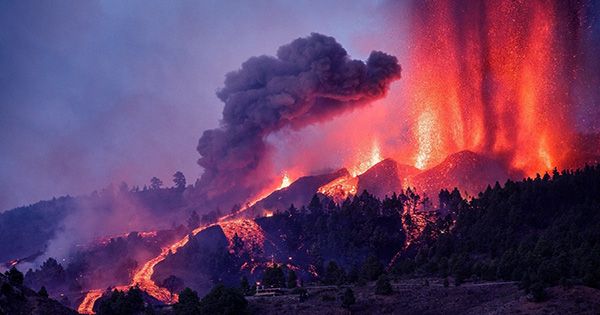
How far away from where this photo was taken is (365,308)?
3086 inches

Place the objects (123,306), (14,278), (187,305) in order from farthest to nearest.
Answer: (123,306)
(187,305)
(14,278)

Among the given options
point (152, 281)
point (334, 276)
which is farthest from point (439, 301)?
point (152, 281)

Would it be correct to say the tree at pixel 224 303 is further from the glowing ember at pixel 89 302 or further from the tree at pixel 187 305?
the glowing ember at pixel 89 302

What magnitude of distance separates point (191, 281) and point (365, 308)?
73.8 m

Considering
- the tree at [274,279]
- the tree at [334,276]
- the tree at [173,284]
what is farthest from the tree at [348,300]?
the tree at [173,284]

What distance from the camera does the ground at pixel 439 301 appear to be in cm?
6619

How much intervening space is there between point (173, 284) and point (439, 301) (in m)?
76.8

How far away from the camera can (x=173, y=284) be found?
5487 inches

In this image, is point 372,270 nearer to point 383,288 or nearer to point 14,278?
point 383,288

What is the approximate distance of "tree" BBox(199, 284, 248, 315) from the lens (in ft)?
262

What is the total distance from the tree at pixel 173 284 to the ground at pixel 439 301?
5383 centimetres

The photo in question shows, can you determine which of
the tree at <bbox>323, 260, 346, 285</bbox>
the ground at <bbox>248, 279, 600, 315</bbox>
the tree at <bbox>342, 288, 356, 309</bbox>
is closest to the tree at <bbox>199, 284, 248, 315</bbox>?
the ground at <bbox>248, 279, 600, 315</bbox>

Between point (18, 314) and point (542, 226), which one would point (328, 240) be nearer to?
point (542, 226)

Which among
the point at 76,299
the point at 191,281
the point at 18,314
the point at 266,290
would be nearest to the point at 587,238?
the point at 266,290
